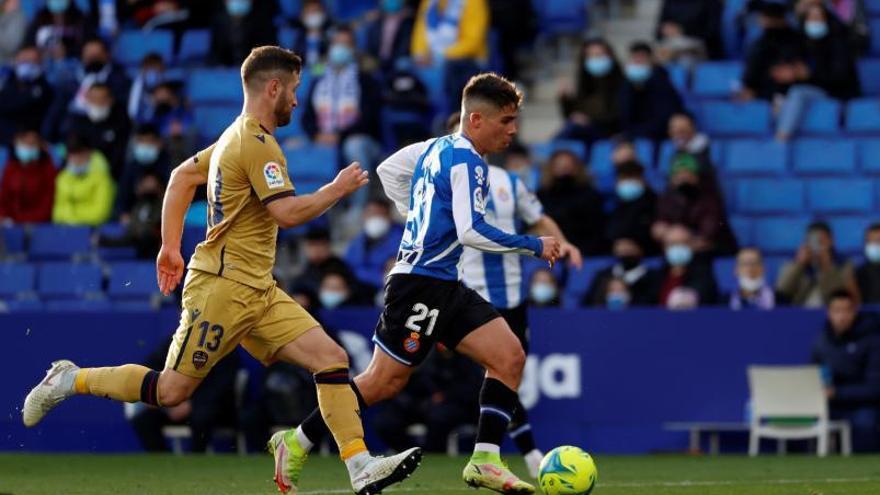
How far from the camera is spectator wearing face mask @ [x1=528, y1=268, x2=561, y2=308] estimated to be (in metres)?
16.7

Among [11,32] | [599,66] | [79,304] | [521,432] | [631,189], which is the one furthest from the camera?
[11,32]

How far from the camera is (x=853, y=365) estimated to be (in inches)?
611

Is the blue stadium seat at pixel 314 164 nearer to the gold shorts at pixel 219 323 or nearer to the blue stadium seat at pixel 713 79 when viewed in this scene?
the blue stadium seat at pixel 713 79

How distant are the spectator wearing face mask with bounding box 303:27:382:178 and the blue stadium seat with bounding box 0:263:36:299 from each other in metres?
3.21

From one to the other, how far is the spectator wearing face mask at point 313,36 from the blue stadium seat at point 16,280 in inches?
149

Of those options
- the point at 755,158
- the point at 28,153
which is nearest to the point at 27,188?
the point at 28,153

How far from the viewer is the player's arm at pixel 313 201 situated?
9188 mm

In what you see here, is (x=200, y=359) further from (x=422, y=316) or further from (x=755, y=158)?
(x=755, y=158)

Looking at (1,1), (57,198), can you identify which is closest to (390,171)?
(57,198)

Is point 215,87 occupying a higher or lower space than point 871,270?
higher

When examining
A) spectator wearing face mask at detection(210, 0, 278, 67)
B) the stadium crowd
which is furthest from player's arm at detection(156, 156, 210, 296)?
spectator wearing face mask at detection(210, 0, 278, 67)

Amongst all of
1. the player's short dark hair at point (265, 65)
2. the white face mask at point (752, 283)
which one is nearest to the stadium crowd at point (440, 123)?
the white face mask at point (752, 283)

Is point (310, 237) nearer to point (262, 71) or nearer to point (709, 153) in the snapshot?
point (709, 153)

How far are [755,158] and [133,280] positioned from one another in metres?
6.09
